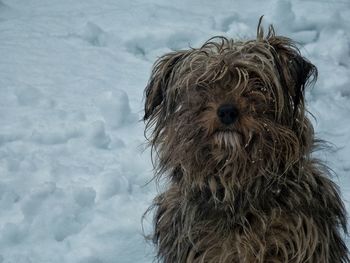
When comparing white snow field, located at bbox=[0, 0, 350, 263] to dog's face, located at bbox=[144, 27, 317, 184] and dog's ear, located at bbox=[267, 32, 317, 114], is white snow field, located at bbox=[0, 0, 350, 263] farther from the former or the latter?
dog's ear, located at bbox=[267, 32, 317, 114]

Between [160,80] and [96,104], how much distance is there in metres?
2.09

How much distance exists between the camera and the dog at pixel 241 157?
2.91m

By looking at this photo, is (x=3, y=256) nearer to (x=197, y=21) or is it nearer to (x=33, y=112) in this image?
(x=33, y=112)

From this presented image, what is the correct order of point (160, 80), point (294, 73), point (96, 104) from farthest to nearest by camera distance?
point (96, 104), point (160, 80), point (294, 73)

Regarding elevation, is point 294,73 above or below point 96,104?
above

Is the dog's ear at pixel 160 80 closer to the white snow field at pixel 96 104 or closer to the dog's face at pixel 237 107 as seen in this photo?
the dog's face at pixel 237 107

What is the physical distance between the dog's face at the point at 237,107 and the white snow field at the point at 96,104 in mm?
817

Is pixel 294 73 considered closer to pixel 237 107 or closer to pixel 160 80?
pixel 237 107

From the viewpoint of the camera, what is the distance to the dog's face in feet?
9.39

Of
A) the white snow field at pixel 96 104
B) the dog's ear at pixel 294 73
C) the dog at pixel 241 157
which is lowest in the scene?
the white snow field at pixel 96 104

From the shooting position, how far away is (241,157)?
2.92m

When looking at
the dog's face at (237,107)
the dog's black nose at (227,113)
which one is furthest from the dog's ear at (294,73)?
the dog's black nose at (227,113)

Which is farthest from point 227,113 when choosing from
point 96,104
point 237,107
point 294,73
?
point 96,104

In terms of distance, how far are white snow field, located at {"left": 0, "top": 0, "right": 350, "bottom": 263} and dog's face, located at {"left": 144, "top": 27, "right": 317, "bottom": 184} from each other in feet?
2.68
